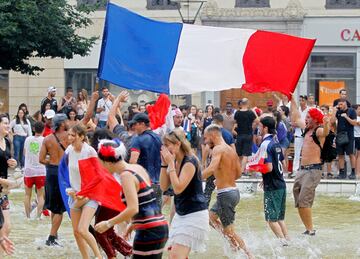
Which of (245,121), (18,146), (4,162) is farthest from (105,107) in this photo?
(4,162)

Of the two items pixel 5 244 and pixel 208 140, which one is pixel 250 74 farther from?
pixel 5 244

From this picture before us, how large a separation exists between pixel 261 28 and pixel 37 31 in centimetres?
906

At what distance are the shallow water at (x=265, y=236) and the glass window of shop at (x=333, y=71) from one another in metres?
14.7

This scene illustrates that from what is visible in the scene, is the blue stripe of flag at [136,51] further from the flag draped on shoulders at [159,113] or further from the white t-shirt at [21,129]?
the white t-shirt at [21,129]

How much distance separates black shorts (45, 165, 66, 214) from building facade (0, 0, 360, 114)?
20.1m

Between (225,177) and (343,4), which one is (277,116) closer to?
(225,177)

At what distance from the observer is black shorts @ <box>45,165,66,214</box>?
45.8 feet

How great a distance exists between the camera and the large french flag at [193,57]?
43.3ft

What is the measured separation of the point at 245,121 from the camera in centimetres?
2394

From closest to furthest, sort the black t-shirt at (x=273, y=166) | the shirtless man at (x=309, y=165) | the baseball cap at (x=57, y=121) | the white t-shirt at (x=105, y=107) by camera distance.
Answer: the black t-shirt at (x=273, y=166), the baseball cap at (x=57, y=121), the shirtless man at (x=309, y=165), the white t-shirt at (x=105, y=107)

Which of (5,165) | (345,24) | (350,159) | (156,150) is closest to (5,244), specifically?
(5,165)

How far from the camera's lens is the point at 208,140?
510 inches

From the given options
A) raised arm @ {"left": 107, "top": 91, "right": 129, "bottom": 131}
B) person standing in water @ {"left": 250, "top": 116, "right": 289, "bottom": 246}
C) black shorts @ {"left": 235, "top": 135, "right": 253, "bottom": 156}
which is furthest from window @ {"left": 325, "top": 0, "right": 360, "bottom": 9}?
raised arm @ {"left": 107, "top": 91, "right": 129, "bottom": 131}

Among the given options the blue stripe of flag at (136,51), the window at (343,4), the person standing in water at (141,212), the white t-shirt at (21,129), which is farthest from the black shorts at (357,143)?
the person standing in water at (141,212)
